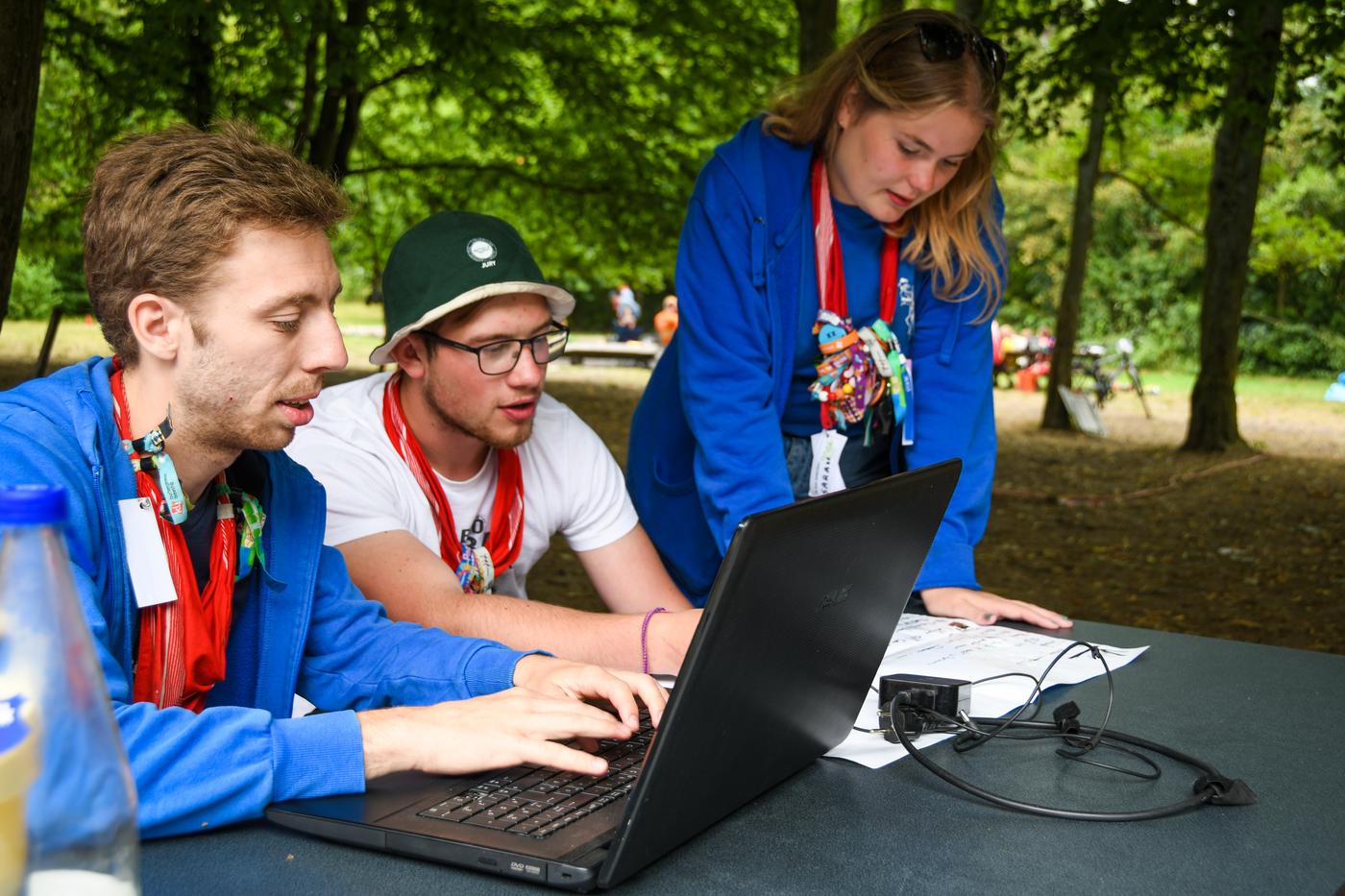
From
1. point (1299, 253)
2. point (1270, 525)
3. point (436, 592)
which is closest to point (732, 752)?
point (436, 592)

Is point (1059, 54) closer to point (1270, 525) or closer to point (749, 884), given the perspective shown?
point (1270, 525)

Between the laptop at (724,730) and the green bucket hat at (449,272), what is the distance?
95cm

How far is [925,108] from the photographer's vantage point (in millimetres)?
2438

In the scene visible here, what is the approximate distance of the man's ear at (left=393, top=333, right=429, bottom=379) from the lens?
234 cm

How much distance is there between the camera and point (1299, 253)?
81.4 feet

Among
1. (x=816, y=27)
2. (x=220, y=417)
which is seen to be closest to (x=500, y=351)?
(x=220, y=417)

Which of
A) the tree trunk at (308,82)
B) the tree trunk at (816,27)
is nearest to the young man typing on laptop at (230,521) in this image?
the tree trunk at (308,82)

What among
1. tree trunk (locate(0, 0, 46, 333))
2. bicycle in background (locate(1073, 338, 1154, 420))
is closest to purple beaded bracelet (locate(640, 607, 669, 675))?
tree trunk (locate(0, 0, 46, 333))

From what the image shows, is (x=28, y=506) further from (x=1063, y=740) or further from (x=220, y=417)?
(x=1063, y=740)

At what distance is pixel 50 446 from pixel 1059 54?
28.0 feet

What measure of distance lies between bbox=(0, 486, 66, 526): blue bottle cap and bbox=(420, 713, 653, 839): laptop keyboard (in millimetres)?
625

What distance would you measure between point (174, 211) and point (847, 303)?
145 cm

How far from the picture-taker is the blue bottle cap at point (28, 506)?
74 cm

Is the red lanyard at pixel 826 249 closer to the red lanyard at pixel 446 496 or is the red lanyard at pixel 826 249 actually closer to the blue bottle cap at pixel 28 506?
the red lanyard at pixel 446 496
